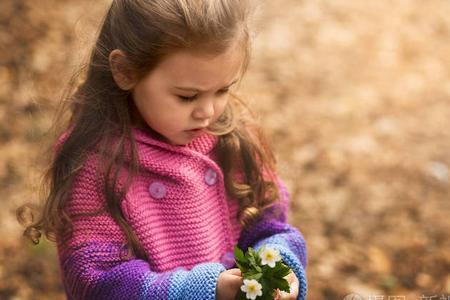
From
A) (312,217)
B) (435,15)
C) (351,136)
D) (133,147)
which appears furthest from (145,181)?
(435,15)

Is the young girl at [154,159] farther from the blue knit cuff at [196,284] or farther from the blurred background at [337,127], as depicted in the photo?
the blurred background at [337,127]

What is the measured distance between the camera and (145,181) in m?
2.15

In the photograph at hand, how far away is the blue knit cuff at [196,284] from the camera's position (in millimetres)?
1988

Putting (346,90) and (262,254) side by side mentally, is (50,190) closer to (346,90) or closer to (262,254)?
(262,254)

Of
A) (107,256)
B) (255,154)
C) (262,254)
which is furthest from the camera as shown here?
(255,154)

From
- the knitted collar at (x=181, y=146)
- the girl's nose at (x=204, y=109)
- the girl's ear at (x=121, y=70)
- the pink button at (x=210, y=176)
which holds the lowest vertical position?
the pink button at (x=210, y=176)

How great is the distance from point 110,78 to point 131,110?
12cm

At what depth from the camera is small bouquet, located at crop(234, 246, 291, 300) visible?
187 centimetres

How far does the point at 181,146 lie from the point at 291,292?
22.1 inches

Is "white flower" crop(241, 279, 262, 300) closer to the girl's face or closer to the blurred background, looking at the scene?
the girl's face

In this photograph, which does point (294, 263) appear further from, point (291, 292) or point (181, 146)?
point (181, 146)

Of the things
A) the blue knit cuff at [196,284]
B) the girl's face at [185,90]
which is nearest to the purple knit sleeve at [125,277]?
the blue knit cuff at [196,284]

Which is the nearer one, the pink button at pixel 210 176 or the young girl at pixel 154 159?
the young girl at pixel 154 159

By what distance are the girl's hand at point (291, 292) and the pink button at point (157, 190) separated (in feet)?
1.50
